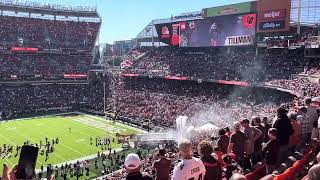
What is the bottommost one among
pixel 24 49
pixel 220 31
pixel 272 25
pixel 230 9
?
pixel 24 49

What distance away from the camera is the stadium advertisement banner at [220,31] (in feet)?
150

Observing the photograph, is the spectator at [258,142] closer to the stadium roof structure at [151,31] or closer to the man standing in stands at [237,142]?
the man standing in stands at [237,142]

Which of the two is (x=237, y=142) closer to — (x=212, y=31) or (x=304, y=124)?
(x=304, y=124)

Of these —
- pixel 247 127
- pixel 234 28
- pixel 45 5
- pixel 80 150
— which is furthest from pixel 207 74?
pixel 247 127

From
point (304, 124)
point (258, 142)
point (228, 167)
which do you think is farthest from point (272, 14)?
point (228, 167)

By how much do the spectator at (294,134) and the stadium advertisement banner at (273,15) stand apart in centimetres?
3523

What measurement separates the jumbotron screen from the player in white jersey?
41.7 metres

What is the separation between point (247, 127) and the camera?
869 cm

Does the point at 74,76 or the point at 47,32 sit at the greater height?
the point at 47,32

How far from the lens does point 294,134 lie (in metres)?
8.34

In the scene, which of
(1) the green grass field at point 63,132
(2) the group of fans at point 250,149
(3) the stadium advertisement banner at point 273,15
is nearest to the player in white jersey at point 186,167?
(2) the group of fans at point 250,149

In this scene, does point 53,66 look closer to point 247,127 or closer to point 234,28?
point 234,28

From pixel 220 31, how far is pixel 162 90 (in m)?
11.3

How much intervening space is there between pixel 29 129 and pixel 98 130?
7.72m
